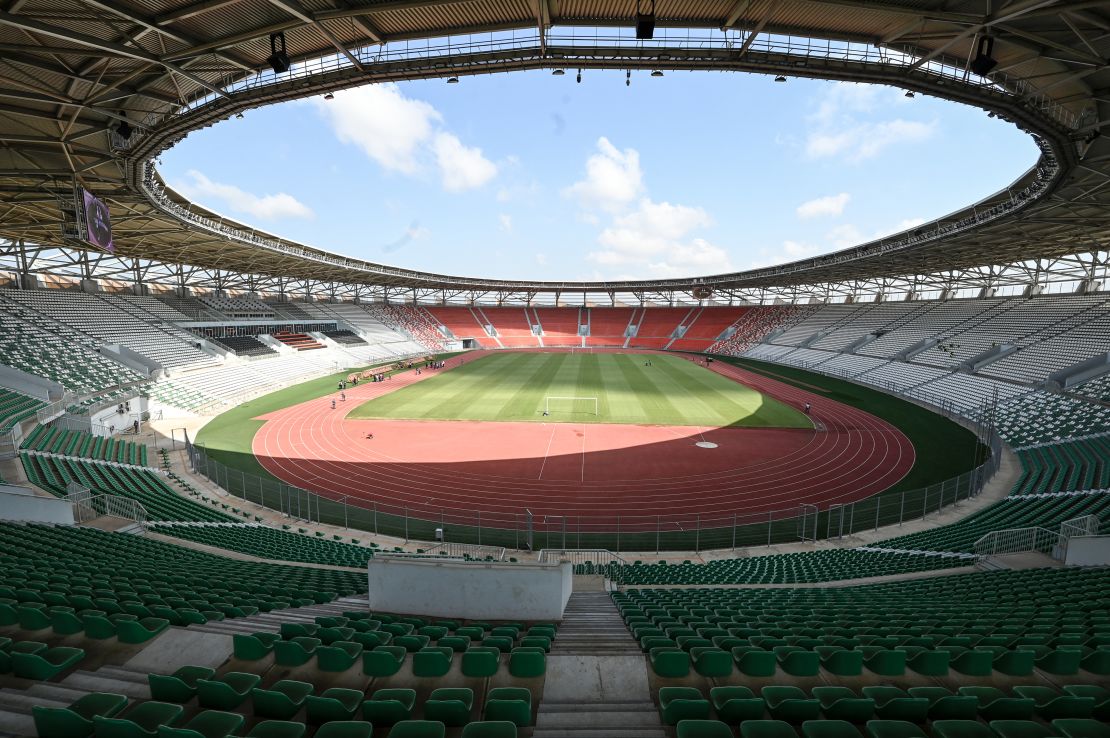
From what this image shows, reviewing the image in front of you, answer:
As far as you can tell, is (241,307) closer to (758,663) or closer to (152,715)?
(152,715)

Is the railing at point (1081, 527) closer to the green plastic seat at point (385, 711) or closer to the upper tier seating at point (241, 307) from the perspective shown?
the green plastic seat at point (385, 711)

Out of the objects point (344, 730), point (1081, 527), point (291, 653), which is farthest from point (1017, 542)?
point (291, 653)

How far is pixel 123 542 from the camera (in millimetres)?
10477

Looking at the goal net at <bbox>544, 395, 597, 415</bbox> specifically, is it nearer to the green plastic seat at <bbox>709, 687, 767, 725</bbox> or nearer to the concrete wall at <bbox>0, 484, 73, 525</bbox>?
the concrete wall at <bbox>0, 484, 73, 525</bbox>

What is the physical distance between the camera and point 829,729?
3.21 m

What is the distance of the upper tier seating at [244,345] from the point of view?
45312 millimetres

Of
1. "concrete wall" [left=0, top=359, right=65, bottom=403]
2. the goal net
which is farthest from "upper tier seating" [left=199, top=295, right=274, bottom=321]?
the goal net

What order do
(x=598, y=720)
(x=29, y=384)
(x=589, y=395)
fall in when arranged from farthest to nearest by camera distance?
(x=589, y=395) < (x=29, y=384) < (x=598, y=720)

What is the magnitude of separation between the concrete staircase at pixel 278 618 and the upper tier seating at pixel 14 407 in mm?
19743

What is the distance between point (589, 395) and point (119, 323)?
37579 millimetres

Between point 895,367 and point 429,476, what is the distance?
139ft

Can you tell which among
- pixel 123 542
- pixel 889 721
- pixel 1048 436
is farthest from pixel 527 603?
pixel 1048 436

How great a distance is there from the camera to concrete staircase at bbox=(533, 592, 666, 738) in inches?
143

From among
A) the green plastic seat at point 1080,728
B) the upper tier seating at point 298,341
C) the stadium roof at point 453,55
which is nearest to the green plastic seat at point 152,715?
the green plastic seat at point 1080,728
